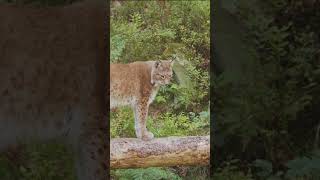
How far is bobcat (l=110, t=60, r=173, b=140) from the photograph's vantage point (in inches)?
152

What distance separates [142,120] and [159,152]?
312 mm

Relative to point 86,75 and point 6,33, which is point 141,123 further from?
point 6,33

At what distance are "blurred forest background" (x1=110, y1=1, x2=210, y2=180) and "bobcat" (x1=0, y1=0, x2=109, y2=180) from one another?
90cm


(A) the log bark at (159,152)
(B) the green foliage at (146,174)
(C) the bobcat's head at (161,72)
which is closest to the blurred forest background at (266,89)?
(A) the log bark at (159,152)

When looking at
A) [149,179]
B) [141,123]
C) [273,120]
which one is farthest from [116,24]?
[273,120]

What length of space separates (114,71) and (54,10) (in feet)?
3.42

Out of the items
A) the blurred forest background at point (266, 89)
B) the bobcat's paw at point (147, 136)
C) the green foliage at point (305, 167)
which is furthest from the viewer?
the bobcat's paw at point (147, 136)

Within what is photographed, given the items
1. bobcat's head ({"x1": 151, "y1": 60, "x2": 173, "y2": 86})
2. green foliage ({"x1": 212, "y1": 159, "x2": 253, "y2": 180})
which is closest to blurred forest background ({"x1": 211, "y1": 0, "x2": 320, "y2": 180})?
green foliage ({"x1": 212, "y1": 159, "x2": 253, "y2": 180})

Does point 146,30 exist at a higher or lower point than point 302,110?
higher

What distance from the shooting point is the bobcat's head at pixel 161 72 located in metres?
3.89

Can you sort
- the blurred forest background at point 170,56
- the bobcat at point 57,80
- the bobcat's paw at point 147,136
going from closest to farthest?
the bobcat at point 57,80 → the bobcat's paw at point 147,136 → the blurred forest background at point 170,56

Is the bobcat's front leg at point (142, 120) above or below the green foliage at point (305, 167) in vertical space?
above

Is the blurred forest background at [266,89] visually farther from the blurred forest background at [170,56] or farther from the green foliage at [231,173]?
the blurred forest background at [170,56]

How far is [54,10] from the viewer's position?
2928mm
